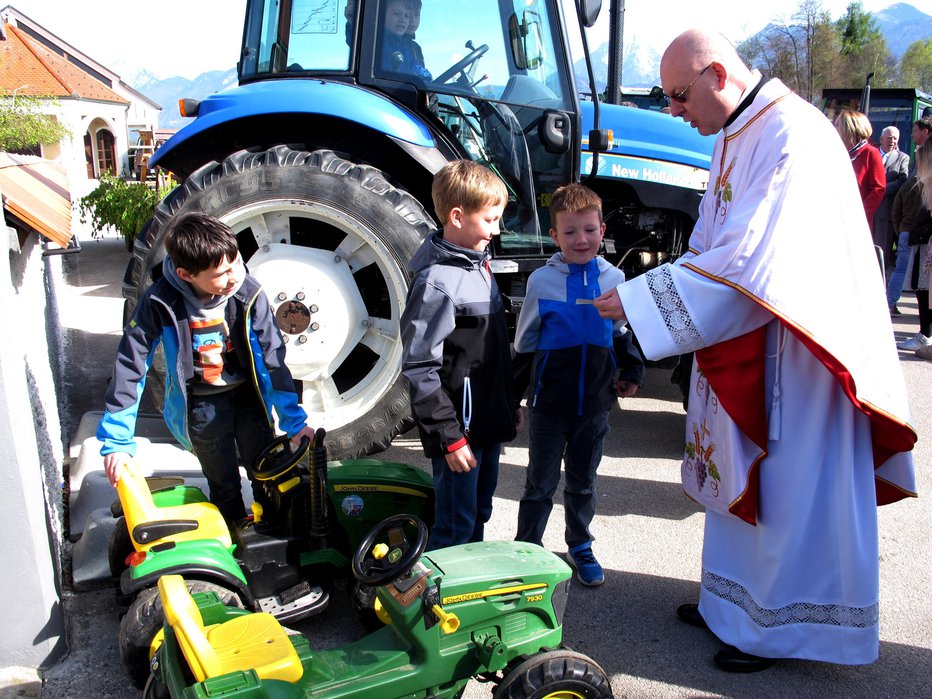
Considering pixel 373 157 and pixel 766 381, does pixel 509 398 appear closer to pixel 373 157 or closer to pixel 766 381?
pixel 766 381

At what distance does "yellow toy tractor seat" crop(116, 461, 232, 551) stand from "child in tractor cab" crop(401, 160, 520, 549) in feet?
2.24

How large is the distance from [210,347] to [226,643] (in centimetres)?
103

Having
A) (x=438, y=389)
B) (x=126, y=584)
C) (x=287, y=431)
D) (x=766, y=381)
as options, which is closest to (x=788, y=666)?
(x=766, y=381)

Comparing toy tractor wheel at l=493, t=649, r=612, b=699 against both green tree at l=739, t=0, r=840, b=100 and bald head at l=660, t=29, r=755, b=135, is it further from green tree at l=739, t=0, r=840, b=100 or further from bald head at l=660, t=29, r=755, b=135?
green tree at l=739, t=0, r=840, b=100

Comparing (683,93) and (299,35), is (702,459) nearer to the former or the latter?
(683,93)

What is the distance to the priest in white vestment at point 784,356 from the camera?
81.6 inches

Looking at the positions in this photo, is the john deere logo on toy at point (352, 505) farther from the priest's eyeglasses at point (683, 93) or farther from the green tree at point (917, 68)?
the green tree at point (917, 68)

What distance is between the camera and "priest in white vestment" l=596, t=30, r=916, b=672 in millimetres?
2072

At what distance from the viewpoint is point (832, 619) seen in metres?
2.27

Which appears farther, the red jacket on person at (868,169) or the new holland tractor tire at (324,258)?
the red jacket on person at (868,169)

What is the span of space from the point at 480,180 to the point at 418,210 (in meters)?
1.26

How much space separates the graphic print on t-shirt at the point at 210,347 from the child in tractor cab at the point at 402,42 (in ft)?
6.17

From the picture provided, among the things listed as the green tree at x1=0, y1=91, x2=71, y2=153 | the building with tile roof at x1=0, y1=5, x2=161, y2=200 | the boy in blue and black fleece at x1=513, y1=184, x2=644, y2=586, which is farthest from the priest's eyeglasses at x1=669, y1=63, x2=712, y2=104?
the building with tile roof at x1=0, y1=5, x2=161, y2=200

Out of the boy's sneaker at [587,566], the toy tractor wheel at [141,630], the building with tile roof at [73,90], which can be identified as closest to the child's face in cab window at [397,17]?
the boy's sneaker at [587,566]
